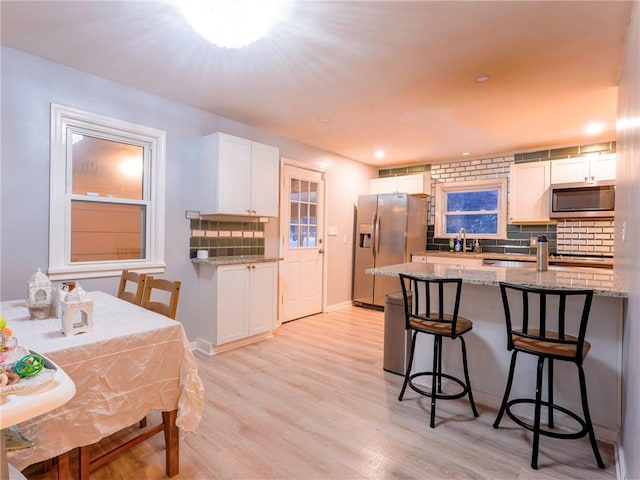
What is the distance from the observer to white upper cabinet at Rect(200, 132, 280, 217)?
3.30 metres

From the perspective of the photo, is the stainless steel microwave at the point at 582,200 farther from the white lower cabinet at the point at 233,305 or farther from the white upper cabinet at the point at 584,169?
the white lower cabinet at the point at 233,305

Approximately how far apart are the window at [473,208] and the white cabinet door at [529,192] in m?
0.34

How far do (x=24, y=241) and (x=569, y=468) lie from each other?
3.59 m

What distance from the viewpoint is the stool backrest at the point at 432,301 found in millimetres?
2170

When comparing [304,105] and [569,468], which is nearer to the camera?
[569,468]

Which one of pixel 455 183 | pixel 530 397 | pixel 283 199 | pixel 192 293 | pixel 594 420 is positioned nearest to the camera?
pixel 594 420

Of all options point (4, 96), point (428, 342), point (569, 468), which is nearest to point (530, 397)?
point (569, 468)

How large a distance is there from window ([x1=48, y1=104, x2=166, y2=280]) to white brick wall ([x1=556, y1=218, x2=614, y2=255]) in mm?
4770

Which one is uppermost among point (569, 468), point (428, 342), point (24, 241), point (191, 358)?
point (24, 241)

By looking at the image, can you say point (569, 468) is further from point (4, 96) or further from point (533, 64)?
point (4, 96)

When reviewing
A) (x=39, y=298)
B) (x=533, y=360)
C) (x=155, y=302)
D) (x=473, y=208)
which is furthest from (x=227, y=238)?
(x=473, y=208)

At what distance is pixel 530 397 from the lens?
2.21 meters

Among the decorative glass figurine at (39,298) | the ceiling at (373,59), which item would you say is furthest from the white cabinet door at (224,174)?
the decorative glass figurine at (39,298)

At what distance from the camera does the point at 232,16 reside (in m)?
1.74
